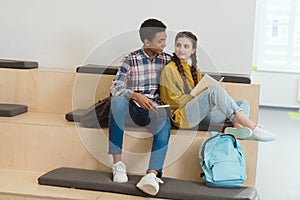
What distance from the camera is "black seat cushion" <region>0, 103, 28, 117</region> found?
278cm

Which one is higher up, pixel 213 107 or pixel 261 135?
pixel 213 107

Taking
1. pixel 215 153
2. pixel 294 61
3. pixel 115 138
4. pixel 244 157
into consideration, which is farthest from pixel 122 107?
pixel 294 61

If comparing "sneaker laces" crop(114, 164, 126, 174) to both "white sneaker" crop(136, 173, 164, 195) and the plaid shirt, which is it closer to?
"white sneaker" crop(136, 173, 164, 195)

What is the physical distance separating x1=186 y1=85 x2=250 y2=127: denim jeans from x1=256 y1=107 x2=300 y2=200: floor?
582 mm

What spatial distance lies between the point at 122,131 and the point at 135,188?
335 mm

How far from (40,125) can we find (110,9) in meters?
1.05

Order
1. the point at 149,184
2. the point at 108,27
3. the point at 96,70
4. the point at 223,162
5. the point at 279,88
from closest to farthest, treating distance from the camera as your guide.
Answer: the point at 149,184 → the point at 223,162 → the point at 96,70 → the point at 108,27 → the point at 279,88

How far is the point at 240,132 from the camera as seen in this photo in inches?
95.5

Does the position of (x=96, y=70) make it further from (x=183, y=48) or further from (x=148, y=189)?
(x=148, y=189)

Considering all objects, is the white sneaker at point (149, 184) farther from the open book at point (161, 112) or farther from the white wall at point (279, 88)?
the white wall at point (279, 88)

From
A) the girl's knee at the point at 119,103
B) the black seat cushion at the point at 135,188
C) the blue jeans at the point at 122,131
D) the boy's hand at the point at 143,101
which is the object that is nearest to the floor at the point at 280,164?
the black seat cushion at the point at 135,188

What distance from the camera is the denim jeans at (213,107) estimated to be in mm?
2463

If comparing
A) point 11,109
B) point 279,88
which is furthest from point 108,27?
point 279,88

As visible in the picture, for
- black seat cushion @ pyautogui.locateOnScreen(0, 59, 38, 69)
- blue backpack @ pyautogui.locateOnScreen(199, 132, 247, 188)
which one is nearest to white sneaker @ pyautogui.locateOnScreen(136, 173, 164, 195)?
blue backpack @ pyautogui.locateOnScreen(199, 132, 247, 188)
